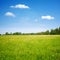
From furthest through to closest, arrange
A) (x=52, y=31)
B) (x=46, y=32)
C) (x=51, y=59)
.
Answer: (x=46, y=32)
(x=52, y=31)
(x=51, y=59)

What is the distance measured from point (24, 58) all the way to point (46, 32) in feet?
284

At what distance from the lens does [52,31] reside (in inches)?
3556

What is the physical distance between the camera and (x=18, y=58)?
1126 centimetres

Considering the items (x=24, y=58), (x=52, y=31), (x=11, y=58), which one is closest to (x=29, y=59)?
(x=24, y=58)

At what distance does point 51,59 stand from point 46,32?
285ft

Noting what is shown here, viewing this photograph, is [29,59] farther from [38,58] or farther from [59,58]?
[59,58]

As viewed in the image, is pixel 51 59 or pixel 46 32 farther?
pixel 46 32

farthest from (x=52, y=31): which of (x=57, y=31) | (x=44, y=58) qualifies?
(x=44, y=58)

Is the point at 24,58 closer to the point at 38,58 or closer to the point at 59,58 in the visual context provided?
the point at 38,58

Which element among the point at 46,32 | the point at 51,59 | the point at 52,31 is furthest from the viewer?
the point at 46,32

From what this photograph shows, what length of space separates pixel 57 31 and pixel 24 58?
8114 centimetres

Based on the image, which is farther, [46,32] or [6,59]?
[46,32]

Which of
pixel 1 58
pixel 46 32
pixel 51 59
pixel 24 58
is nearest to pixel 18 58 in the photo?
pixel 24 58

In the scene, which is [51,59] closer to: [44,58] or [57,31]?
[44,58]
